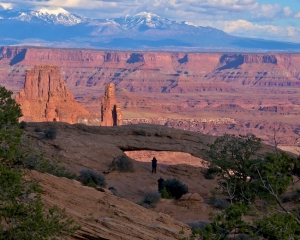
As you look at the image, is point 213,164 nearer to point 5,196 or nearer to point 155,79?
point 5,196

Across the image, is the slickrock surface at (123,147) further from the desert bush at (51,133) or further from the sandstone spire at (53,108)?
the sandstone spire at (53,108)

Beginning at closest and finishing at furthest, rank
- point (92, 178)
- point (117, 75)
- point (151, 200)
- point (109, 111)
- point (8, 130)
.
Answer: point (8, 130)
point (151, 200)
point (92, 178)
point (109, 111)
point (117, 75)

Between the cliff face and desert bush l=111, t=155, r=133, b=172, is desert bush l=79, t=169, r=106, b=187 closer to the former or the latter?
desert bush l=111, t=155, r=133, b=172

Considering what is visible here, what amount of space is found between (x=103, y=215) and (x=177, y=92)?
149m

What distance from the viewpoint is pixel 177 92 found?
541 feet

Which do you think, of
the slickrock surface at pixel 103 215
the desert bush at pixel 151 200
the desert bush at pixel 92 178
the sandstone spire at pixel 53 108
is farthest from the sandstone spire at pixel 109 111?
the slickrock surface at pixel 103 215

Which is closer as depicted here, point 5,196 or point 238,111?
point 5,196

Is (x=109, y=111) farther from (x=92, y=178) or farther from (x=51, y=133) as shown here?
(x=92, y=178)

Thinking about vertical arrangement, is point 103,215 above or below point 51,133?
above

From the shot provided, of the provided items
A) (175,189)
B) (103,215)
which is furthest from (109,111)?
(103,215)

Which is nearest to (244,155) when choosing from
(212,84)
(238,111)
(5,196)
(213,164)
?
(213,164)

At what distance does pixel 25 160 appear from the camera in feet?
48.1

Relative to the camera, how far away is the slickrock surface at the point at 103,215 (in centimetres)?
1494

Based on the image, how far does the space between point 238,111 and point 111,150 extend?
96.1m
